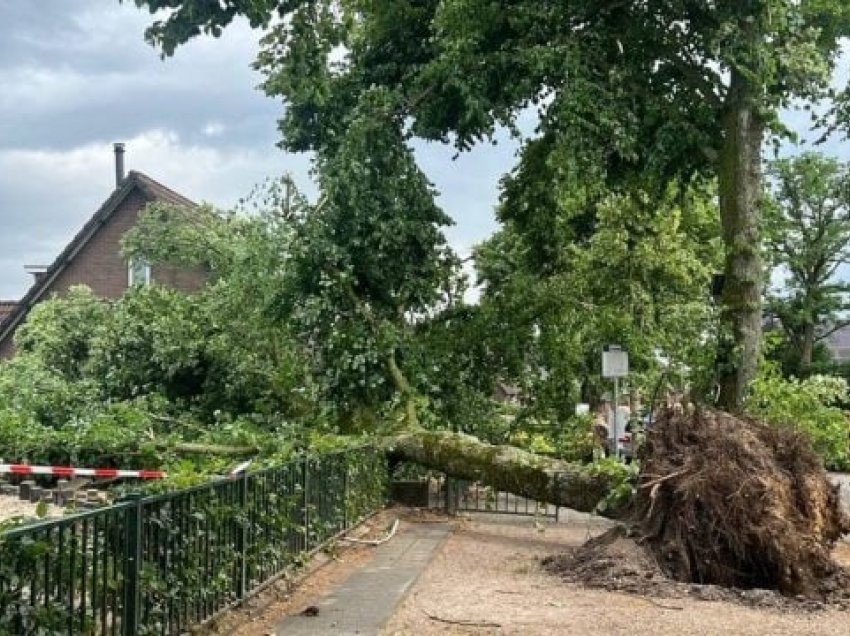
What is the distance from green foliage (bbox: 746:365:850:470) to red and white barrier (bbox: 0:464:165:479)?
357 inches

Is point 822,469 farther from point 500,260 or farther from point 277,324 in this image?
point 500,260

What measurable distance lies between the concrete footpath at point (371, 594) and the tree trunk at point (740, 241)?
6186 mm

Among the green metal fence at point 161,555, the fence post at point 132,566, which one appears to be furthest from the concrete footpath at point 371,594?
the fence post at point 132,566

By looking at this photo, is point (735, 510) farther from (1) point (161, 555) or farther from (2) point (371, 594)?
(1) point (161, 555)

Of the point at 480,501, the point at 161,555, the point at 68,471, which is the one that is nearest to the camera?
the point at 161,555

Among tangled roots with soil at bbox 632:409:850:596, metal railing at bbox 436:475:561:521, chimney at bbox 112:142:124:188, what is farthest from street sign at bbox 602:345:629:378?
chimney at bbox 112:142:124:188

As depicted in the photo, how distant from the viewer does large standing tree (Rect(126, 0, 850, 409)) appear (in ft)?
50.4

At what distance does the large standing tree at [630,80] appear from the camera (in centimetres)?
1537

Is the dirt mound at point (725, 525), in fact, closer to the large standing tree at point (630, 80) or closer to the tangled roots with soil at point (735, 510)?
the tangled roots with soil at point (735, 510)

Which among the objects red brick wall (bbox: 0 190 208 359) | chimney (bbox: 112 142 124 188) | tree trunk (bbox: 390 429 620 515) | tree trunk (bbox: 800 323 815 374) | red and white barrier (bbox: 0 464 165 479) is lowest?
red and white barrier (bbox: 0 464 165 479)

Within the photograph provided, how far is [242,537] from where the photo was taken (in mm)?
7426

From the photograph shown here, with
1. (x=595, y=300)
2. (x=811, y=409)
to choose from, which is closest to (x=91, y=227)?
(x=595, y=300)

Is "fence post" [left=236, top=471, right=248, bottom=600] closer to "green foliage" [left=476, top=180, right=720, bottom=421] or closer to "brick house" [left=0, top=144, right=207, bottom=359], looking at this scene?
"green foliage" [left=476, top=180, right=720, bottom=421]

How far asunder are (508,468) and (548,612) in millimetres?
5025
